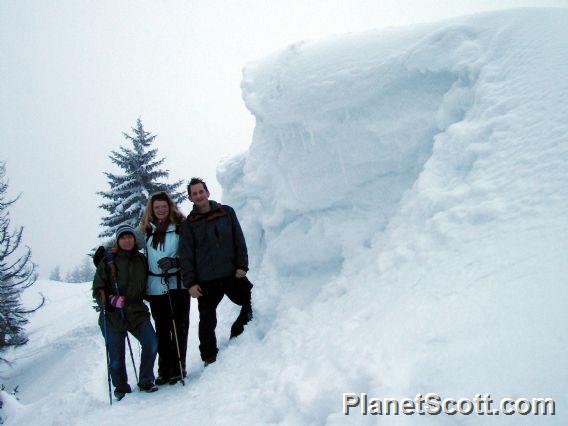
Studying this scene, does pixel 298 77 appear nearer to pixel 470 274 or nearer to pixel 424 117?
pixel 424 117

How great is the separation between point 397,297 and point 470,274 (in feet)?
2.13

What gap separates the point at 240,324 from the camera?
5.28 m

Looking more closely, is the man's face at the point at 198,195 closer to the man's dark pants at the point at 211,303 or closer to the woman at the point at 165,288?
the woman at the point at 165,288

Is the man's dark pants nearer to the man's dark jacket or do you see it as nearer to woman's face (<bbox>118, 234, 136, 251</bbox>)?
the man's dark jacket

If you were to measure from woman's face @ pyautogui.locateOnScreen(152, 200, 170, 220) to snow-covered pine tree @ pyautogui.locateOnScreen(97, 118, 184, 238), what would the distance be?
1027 centimetres

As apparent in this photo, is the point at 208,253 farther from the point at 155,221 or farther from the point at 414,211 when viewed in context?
the point at 414,211

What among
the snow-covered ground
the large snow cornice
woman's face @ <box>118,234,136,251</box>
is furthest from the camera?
woman's face @ <box>118,234,136,251</box>

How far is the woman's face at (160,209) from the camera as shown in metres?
4.64

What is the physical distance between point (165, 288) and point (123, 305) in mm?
534

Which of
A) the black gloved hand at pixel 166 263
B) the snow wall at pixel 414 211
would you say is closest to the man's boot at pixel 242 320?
the snow wall at pixel 414 211

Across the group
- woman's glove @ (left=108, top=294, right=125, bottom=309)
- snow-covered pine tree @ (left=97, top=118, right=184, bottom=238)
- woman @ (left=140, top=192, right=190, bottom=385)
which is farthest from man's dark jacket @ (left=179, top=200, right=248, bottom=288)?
snow-covered pine tree @ (left=97, top=118, right=184, bottom=238)

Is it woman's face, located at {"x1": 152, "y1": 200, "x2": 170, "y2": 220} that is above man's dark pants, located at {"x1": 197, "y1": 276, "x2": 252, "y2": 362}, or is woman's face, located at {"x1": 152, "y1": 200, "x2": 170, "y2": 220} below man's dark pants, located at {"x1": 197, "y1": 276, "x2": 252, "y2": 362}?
above

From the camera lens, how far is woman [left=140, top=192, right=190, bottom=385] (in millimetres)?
4602

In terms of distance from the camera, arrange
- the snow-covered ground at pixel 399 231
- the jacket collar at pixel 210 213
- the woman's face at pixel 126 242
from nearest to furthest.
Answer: the snow-covered ground at pixel 399 231
the woman's face at pixel 126 242
the jacket collar at pixel 210 213
